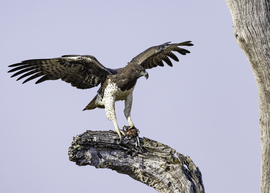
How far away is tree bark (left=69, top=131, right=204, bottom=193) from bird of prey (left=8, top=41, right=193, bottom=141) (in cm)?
40

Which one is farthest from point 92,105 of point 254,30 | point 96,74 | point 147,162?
point 254,30

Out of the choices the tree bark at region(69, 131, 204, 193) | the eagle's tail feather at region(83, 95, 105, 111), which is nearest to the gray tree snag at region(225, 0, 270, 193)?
the tree bark at region(69, 131, 204, 193)

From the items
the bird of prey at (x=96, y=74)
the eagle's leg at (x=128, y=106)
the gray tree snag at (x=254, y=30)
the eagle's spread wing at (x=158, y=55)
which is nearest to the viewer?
the gray tree snag at (x=254, y=30)

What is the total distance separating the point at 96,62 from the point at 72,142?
1.69m

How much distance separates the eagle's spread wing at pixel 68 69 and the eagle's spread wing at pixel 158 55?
0.73 m

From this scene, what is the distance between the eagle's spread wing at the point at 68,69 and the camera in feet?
21.6

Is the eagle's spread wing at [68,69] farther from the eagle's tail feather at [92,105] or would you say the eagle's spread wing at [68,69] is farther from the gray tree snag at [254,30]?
the gray tree snag at [254,30]

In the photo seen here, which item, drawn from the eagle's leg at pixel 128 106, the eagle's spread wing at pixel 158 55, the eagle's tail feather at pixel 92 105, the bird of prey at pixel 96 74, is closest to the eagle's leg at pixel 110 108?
the bird of prey at pixel 96 74

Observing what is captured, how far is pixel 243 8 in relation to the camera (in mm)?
4617

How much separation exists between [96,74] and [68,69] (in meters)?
0.58

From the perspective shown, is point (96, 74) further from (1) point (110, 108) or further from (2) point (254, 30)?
(2) point (254, 30)

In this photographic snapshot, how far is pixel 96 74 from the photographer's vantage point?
7090 millimetres

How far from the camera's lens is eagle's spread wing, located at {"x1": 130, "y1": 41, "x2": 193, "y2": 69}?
7.42 metres

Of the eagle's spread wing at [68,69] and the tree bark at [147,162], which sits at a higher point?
the eagle's spread wing at [68,69]
